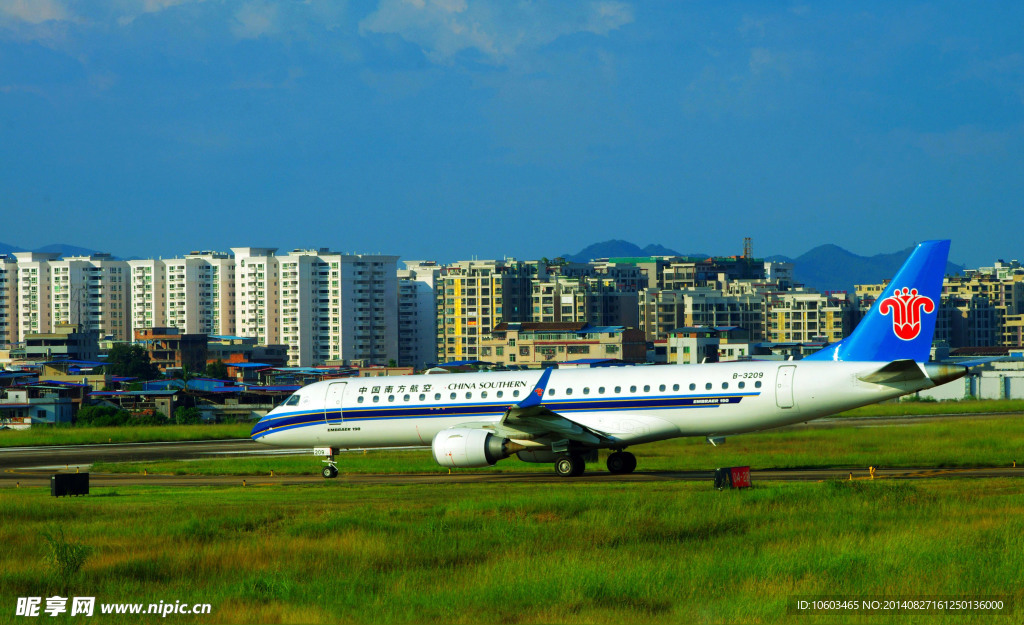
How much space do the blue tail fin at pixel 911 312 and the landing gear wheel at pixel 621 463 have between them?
7.56 meters

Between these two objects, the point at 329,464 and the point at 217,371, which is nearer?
the point at 329,464

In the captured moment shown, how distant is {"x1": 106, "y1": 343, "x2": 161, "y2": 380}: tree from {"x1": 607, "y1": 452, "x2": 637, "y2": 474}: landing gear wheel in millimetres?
144692

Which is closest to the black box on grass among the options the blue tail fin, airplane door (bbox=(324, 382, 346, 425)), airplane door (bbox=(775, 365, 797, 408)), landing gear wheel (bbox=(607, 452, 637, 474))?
airplane door (bbox=(324, 382, 346, 425))

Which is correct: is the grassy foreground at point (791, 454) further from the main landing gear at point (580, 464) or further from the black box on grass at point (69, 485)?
the black box on grass at point (69, 485)

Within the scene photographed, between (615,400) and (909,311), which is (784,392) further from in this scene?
(615,400)

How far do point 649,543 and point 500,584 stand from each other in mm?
4338

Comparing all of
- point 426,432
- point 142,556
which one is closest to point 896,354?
point 426,432

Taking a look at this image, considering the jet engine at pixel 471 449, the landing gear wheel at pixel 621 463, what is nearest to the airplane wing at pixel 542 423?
the jet engine at pixel 471 449

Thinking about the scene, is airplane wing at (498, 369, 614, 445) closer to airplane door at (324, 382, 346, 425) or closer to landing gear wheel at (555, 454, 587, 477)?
landing gear wheel at (555, 454, 587, 477)

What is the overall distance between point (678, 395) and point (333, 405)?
12.3 meters

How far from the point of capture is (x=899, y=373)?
33312mm

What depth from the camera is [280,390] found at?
124438mm

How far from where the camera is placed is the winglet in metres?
34.9

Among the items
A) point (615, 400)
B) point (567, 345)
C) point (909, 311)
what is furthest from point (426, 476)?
point (567, 345)
